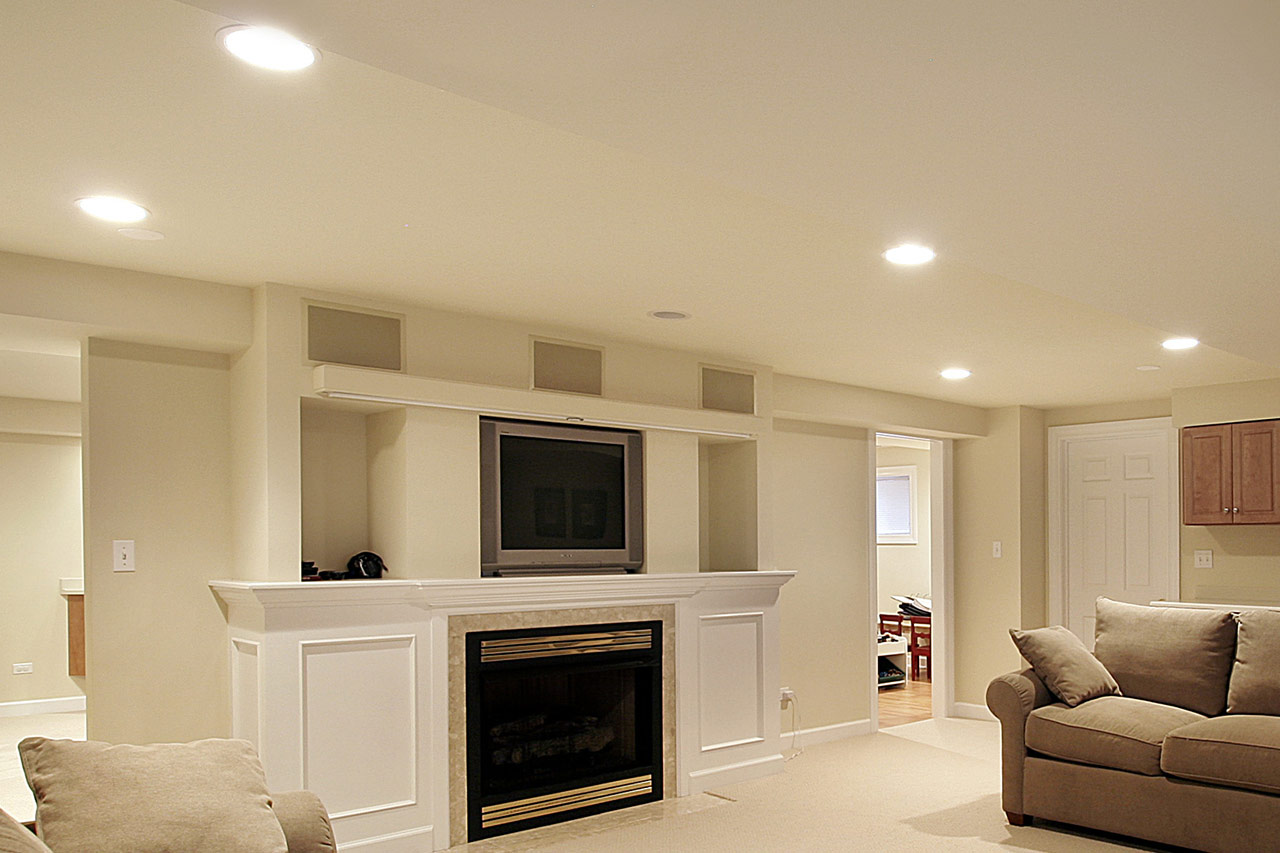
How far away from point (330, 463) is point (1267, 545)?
563cm

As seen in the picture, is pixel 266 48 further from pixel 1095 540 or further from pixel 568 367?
pixel 1095 540

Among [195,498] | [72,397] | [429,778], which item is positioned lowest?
[429,778]

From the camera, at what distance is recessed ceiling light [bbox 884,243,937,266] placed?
337cm

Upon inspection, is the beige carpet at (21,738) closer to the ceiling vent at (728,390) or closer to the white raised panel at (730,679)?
the white raised panel at (730,679)

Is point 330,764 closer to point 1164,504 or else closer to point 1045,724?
point 1045,724

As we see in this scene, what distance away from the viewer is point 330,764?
12.6 feet

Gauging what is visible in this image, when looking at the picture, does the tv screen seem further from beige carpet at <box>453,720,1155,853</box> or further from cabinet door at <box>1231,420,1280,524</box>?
cabinet door at <box>1231,420,1280,524</box>

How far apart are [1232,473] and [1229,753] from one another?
9.66 ft

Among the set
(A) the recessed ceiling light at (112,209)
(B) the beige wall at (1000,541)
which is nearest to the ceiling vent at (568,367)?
(A) the recessed ceiling light at (112,209)

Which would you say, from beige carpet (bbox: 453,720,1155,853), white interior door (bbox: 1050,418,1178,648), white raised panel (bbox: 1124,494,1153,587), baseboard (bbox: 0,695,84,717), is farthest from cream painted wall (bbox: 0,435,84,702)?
white raised panel (bbox: 1124,494,1153,587)

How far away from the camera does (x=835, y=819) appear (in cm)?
466

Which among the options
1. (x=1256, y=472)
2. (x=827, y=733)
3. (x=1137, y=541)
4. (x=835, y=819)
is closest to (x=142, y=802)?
(x=835, y=819)

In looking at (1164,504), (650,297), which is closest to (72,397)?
(650,297)

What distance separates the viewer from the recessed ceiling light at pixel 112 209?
291 cm
